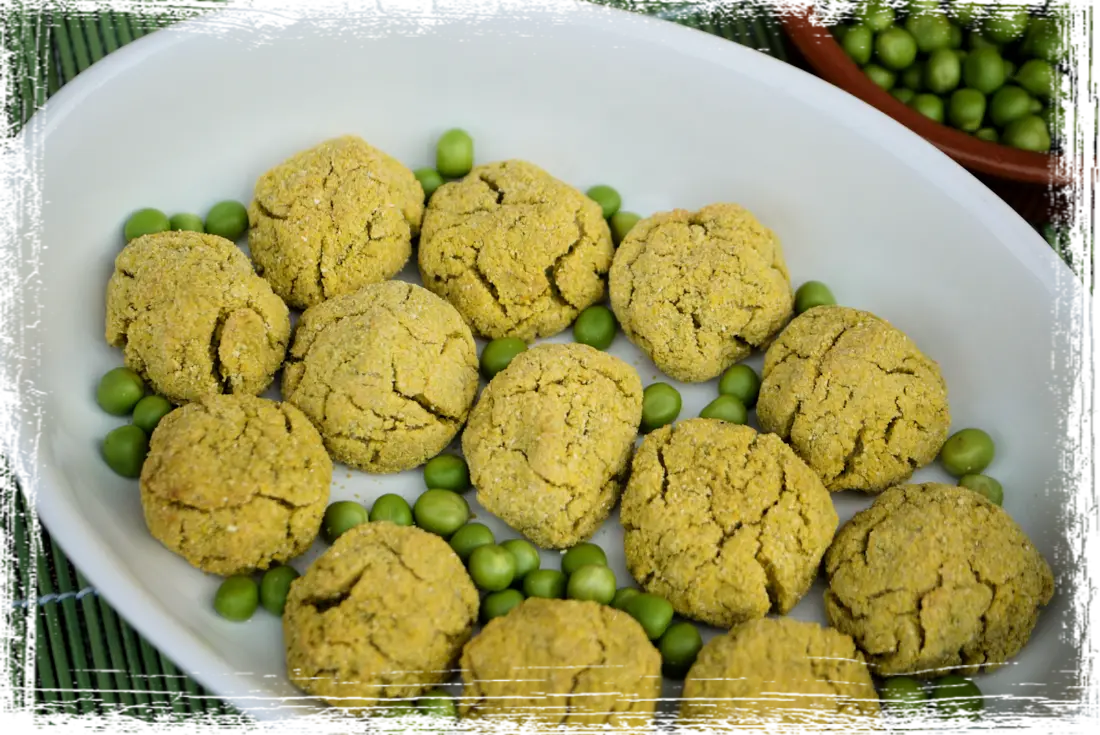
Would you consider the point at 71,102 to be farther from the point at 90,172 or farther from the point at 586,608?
the point at 586,608

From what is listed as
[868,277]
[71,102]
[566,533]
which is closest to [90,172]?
[71,102]

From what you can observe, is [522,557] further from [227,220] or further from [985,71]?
[985,71]

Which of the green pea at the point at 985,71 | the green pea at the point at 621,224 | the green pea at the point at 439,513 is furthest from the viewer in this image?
the green pea at the point at 985,71

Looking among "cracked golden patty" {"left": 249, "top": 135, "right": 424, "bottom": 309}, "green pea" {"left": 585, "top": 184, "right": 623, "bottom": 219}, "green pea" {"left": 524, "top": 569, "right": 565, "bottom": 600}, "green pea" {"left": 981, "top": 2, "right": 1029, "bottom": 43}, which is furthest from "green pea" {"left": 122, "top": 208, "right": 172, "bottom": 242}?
"green pea" {"left": 981, "top": 2, "right": 1029, "bottom": 43}

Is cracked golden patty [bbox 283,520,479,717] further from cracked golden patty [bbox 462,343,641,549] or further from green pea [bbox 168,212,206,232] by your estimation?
green pea [bbox 168,212,206,232]

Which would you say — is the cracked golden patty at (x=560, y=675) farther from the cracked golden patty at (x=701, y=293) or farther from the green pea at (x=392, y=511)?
the cracked golden patty at (x=701, y=293)

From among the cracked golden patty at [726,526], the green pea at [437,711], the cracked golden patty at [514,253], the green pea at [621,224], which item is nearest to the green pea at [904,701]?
the cracked golden patty at [726,526]
